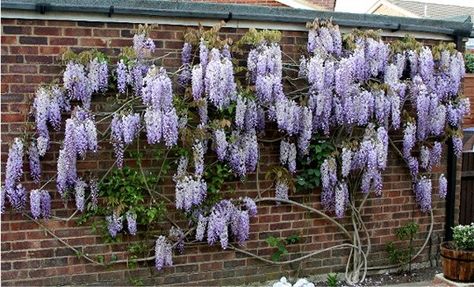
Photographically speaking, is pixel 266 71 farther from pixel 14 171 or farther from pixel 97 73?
pixel 14 171

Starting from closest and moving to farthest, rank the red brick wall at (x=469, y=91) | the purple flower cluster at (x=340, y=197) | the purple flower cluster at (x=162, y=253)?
the purple flower cluster at (x=162, y=253), the purple flower cluster at (x=340, y=197), the red brick wall at (x=469, y=91)

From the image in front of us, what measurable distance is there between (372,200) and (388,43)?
151cm

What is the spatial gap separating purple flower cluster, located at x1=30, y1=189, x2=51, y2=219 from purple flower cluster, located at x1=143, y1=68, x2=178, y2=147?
0.91 metres

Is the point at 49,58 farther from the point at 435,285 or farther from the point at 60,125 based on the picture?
the point at 435,285

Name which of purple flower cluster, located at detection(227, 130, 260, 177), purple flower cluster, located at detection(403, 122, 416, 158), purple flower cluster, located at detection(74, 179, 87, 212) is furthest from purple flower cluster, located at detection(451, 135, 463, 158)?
purple flower cluster, located at detection(74, 179, 87, 212)

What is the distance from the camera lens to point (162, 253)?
5.24m

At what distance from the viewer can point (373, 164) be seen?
5.71 m

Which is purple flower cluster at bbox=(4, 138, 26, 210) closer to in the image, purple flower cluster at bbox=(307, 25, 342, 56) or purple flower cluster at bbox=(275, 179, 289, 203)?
purple flower cluster at bbox=(275, 179, 289, 203)

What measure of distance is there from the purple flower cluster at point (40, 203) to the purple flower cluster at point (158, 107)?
906mm

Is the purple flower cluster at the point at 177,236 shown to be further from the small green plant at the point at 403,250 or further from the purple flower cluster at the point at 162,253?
the small green plant at the point at 403,250

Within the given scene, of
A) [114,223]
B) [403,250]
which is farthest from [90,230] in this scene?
[403,250]

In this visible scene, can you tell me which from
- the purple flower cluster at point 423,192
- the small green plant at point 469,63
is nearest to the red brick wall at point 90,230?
the purple flower cluster at point 423,192

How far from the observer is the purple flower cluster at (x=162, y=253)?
523 centimetres

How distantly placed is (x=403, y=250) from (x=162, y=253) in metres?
2.55
